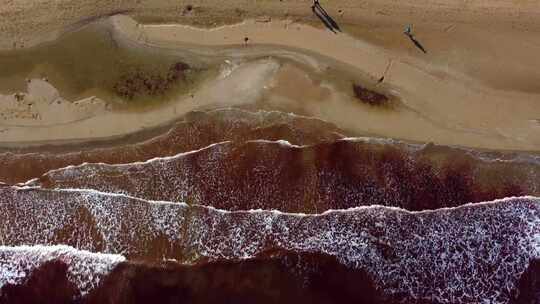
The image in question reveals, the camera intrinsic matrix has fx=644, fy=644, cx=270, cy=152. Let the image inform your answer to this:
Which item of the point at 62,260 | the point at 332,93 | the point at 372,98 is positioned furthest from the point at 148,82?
the point at 372,98

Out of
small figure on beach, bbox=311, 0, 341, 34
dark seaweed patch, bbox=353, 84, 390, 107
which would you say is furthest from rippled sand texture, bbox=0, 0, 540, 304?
small figure on beach, bbox=311, 0, 341, 34

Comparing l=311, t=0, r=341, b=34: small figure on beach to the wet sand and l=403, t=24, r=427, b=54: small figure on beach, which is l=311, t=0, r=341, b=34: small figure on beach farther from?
l=403, t=24, r=427, b=54: small figure on beach

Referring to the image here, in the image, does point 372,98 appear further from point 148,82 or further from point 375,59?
point 148,82

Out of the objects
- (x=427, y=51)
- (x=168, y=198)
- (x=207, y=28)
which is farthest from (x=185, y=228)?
(x=427, y=51)

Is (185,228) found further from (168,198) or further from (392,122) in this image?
(392,122)

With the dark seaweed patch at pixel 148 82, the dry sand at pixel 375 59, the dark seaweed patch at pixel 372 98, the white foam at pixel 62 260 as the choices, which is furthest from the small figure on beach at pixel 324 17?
the white foam at pixel 62 260

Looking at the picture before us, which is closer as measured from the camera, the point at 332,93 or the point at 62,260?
the point at 62,260
